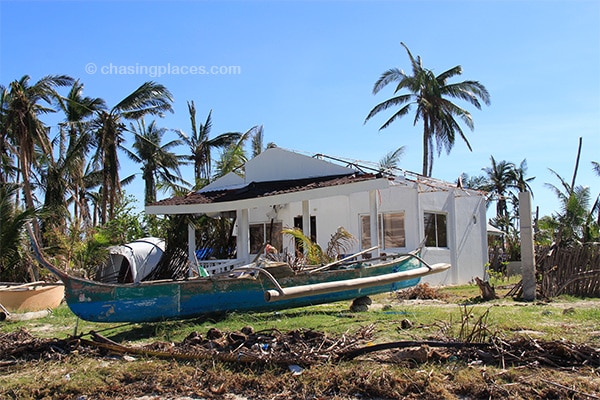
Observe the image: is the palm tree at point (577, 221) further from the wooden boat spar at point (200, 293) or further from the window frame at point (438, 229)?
the wooden boat spar at point (200, 293)

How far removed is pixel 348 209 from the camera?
1981cm

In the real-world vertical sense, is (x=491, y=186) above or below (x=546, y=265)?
above

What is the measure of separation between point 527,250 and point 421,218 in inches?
217

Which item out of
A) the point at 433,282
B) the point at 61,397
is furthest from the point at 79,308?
the point at 433,282

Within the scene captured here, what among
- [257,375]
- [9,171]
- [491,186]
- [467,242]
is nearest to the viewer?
[257,375]

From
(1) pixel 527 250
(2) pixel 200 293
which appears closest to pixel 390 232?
(1) pixel 527 250

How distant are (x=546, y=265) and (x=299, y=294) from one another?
8437 millimetres

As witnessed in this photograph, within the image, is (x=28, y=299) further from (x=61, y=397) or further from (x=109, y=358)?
(x=61, y=397)

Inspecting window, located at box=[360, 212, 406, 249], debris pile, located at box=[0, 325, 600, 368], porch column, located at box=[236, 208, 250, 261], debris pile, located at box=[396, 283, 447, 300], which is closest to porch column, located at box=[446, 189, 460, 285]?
window, located at box=[360, 212, 406, 249]

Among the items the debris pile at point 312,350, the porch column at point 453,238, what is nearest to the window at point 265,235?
the porch column at point 453,238

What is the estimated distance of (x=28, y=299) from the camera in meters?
13.8

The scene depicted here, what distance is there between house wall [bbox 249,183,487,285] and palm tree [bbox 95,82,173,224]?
1215 cm

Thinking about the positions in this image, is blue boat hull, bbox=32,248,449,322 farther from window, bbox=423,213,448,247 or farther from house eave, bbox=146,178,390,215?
window, bbox=423,213,448,247

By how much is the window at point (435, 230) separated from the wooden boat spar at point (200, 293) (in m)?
7.78
